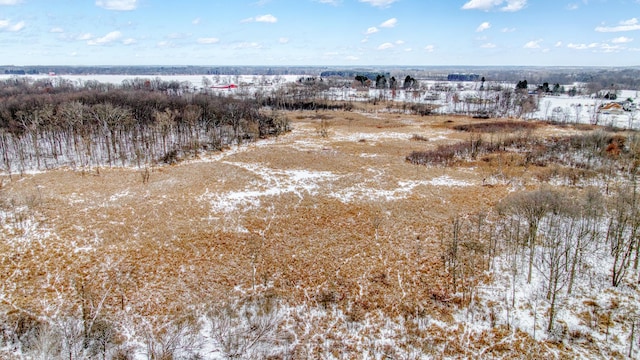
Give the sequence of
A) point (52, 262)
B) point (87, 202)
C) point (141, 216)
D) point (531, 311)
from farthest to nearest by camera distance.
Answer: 1. point (87, 202)
2. point (141, 216)
3. point (52, 262)
4. point (531, 311)

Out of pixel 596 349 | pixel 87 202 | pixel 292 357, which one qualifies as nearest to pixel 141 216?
pixel 87 202

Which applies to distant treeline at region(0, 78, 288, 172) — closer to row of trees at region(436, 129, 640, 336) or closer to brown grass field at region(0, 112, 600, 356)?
brown grass field at region(0, 112, 600, 356)

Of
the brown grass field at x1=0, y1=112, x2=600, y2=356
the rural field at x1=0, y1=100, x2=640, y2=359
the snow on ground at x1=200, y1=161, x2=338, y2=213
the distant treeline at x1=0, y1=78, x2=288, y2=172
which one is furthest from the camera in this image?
the distant treeline at x1=0, y1=78, x2=288, y2=172

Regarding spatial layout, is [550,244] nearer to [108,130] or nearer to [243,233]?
[243,233]

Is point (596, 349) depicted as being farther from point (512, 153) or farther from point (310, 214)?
point (512, 153)

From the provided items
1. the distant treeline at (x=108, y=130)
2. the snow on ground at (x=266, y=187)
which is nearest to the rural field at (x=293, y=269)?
the snow on ground at (x=266, y=187)

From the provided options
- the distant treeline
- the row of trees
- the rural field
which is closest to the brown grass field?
the rural field

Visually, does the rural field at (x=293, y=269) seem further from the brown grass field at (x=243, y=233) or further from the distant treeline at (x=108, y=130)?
the distant treeline at (x=108, y=130)

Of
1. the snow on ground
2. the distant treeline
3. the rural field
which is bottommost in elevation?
the rural field

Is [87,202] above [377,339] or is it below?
above
